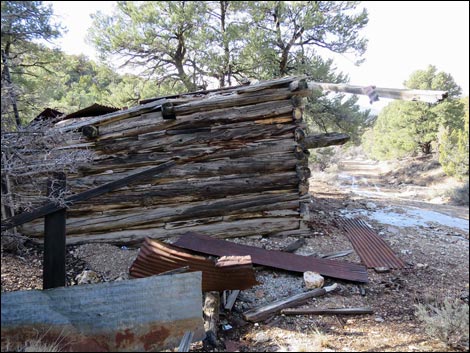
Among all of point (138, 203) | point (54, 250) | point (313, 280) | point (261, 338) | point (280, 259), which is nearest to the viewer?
point (261, 338)

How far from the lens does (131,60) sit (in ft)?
39.5

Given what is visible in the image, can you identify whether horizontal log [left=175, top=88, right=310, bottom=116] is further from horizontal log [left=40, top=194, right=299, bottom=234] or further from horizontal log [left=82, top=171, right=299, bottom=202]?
horizontal log [left=40, top=194, right=299, bottom=234]

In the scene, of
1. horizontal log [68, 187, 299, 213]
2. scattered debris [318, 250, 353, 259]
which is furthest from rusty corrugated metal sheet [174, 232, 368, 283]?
horizontal log [68, 187, 299, 213]

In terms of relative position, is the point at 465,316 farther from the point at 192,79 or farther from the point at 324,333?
the point at 192,79

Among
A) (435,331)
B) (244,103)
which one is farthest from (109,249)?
(435,331)

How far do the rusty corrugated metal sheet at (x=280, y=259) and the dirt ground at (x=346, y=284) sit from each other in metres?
0.12

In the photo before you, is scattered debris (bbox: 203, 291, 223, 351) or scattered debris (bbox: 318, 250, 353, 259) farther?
scattered debris (bbox: 318, 250, 353, 259)

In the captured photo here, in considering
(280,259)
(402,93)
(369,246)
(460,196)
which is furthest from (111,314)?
(460,196)

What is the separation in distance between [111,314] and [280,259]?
2.71 meters

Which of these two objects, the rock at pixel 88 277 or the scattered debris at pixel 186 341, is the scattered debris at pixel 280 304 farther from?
the rock at pixel 88 277

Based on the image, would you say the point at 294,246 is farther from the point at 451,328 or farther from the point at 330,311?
the point at 451,328

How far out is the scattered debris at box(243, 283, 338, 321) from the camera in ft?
11.5

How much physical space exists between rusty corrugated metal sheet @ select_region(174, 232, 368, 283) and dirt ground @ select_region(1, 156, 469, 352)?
0.38ft

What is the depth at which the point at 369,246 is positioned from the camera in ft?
18.3
